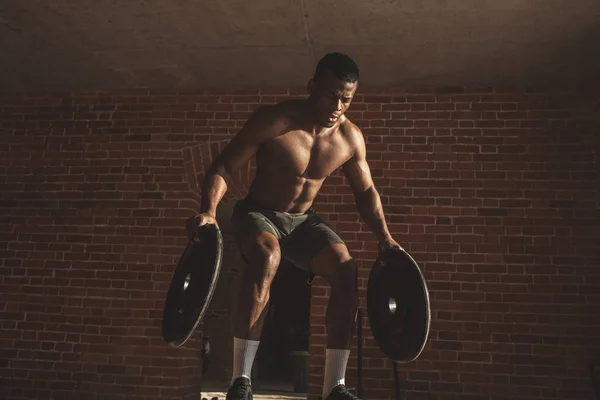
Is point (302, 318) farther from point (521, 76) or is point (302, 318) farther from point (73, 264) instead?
point (521, 76)

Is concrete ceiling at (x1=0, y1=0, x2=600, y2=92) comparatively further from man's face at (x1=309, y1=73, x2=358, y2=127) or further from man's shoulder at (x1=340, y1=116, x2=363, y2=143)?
man's face at (x1=309, y1=73, x2=358, y2=127)

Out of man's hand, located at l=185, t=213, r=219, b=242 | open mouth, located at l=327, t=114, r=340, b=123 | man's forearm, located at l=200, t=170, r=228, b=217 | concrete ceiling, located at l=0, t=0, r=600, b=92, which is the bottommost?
man's hand, located at l=185, t=213, r=219, b=242

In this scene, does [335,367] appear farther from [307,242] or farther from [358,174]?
[358,174]

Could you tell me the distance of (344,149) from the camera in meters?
2.96

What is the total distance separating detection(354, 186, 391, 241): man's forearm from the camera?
3.00m

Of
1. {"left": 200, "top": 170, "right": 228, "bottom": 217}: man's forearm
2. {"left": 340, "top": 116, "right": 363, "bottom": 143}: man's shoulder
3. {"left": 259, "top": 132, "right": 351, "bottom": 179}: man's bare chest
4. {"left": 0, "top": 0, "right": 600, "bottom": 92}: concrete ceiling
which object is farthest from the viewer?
{"left": 0, "top": 0, "right": 600, "bottom": 92}: concrete ceiling

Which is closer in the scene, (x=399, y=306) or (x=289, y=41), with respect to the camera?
(x=399, y=306)

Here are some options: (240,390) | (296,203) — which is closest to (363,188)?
(296,203)

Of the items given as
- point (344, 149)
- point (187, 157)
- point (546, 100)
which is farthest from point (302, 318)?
point (344, 149)

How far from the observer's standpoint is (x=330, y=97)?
2.72m

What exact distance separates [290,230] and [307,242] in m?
0.11

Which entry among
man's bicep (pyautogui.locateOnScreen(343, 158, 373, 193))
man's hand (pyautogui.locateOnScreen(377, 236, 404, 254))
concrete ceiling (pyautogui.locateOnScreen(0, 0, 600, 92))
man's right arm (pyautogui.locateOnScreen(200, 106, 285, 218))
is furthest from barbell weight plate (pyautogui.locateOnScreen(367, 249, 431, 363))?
concrete ceiling (pyautogui.locateOnScreen(0, 0, 600, 92))

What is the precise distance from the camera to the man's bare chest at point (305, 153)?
2775 mm

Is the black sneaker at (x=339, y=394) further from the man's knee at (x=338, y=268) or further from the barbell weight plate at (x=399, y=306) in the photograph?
the man's knee at (x=338, y=268)
